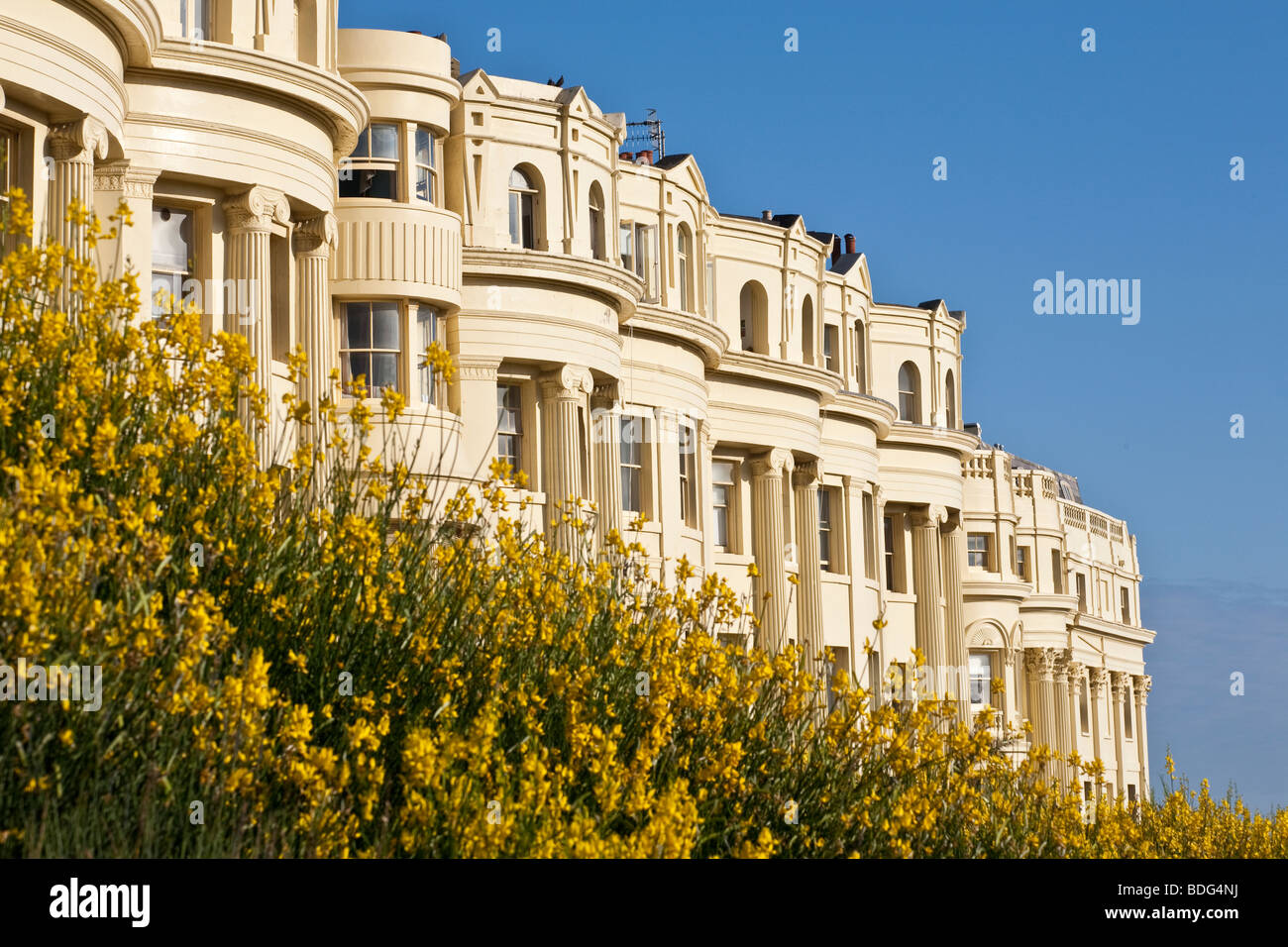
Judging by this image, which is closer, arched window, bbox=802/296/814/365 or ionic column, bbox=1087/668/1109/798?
arched window, bbox=802/296/814/365

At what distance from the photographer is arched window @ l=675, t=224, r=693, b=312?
41.2 meters

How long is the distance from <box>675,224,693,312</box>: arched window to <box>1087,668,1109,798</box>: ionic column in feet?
139

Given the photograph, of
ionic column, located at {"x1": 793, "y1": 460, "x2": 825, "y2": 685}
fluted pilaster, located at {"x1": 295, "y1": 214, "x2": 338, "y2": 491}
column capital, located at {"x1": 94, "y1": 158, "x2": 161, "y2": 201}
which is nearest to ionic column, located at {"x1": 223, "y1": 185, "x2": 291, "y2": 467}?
fluted pilaster, located at {"x1": 295, "y1": 214, "x2": 338, "y2": 491}

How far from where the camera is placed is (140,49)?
23312 millimetres

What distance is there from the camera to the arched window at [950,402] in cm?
5769

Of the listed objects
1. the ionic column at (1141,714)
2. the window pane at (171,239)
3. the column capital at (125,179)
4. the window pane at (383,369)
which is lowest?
the ionic column at (1141,714)

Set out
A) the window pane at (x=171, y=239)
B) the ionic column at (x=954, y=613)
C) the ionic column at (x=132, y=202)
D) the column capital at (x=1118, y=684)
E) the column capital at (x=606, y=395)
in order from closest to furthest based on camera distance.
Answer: the ionic column at (x=132, y=202) → the window pane at (x=171, y=239) → the column capital at (x=606, y=395) → the ionic column at (x=954, y=613) → the column capital at (x=1118, y=684)

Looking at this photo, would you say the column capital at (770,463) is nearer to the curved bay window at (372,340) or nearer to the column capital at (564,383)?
the column capital at (564,383)

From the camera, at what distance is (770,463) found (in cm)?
4525

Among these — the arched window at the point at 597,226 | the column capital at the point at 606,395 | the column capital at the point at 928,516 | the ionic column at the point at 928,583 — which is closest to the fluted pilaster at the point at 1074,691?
the ionic column at the point at 928,583

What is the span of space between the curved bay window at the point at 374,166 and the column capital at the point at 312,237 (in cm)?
313

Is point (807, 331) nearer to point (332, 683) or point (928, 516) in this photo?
point (928, 516)

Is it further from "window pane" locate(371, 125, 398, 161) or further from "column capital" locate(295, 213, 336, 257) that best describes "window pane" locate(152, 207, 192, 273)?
"window pane" locate(371, 125, 398, 161)

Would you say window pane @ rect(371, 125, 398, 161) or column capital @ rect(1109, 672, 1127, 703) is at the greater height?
window pane @ rect(371, 125, 398, 161)
